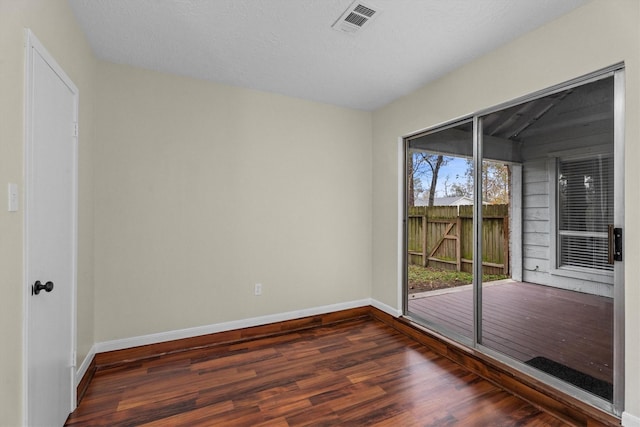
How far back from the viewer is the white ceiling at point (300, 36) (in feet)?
6.31

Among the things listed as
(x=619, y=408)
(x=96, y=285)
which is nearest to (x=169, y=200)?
(x=96, y=285)

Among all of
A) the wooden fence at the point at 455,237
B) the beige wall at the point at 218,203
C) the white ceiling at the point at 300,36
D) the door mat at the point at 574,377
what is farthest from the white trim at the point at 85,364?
the door mat at the point at 574,377

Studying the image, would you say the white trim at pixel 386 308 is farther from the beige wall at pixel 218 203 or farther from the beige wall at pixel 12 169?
the beige wall at pixel 12 169

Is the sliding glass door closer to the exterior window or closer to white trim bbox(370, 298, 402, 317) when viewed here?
the exterior window

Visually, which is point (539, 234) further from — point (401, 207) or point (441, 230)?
point (401, 207)

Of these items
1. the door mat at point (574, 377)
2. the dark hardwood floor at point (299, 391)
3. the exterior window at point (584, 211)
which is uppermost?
the exterior window at point (584, 211)

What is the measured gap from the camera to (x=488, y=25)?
210 centimetres

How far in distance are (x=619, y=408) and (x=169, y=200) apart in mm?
3667

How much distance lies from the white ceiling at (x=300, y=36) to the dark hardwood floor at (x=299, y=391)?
271 cm

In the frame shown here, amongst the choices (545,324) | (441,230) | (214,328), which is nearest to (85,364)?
(214,328)

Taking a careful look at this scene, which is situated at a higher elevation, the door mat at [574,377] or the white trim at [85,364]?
the door mat at [574,377]

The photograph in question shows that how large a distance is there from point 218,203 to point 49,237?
4.90 feet

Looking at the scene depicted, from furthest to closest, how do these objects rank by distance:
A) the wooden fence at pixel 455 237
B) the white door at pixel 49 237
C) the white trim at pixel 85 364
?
1. the wooden fence at pixel 455 237
2. the white trim at pixel 85 364
3. the white door at pixel 49 237

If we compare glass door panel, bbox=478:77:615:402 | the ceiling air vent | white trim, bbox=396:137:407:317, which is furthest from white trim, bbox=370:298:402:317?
the ceiling air vent
